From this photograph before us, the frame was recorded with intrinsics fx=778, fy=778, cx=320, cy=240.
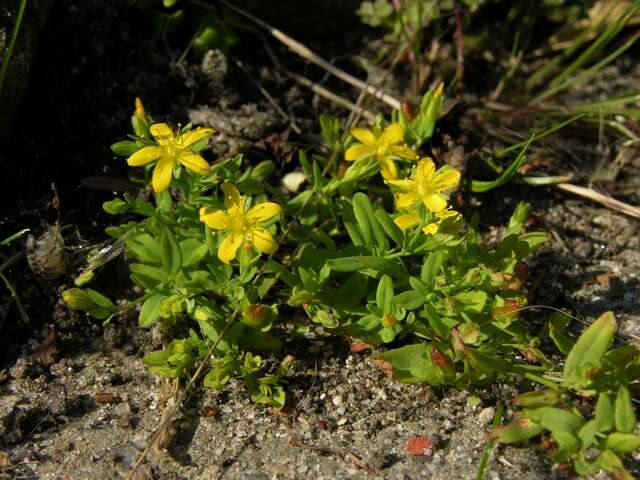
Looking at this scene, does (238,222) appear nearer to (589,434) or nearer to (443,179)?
(443,179)

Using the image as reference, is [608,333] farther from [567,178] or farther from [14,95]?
[14,95]

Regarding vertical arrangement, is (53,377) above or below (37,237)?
below

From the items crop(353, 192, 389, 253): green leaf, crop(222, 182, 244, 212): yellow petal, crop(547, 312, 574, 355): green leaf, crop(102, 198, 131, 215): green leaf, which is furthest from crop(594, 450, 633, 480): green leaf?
crop(102, 198, 131, 215): green leaf

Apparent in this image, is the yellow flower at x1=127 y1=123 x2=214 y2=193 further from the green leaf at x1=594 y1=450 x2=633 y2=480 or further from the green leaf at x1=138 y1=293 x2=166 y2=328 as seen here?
the green leaf at x1=594 y1=450 x2=633 y2=480

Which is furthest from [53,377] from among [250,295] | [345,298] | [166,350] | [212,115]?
[212,115]

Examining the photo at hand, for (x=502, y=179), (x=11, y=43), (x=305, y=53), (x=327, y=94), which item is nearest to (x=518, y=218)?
(x=502, y=179)

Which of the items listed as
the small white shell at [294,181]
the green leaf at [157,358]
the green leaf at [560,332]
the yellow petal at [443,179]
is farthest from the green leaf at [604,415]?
the small white shell at [294,181]

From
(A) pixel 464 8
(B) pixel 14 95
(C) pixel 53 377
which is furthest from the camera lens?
(A) pixel 464 8
